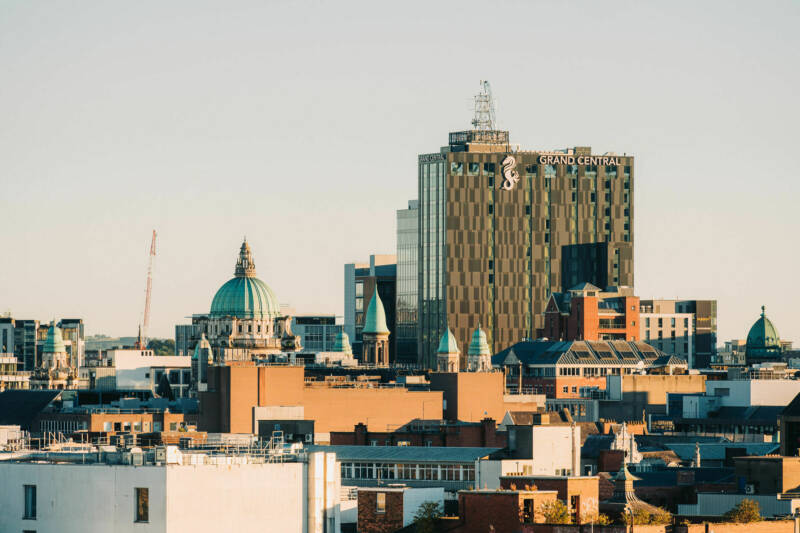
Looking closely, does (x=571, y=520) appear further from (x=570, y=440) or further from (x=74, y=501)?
(x=570, y=440)

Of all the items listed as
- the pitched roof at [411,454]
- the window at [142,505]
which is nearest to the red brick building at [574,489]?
the window at [142,505]

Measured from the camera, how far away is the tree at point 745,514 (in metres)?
112

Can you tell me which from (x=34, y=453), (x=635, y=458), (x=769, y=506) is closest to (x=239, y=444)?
(x=34, y=453)

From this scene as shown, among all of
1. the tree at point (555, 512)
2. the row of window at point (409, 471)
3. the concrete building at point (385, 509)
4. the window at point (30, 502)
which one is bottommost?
the row of window at point (409, 471)

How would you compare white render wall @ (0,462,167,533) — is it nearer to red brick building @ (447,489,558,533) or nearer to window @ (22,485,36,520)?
window @ (22,485,36,520)

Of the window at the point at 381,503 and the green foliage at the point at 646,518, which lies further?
the window at the point at 381,503

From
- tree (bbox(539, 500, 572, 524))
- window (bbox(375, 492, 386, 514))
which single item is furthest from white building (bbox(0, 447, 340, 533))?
window (bbox(375, 492, 386, 514))

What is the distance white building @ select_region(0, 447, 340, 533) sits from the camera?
3733 inches

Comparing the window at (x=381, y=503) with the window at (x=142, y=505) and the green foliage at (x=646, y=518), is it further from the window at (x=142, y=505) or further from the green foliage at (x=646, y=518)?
the window at (x=142, y=505)

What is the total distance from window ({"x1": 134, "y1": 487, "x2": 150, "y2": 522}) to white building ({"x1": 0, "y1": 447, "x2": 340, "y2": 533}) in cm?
4

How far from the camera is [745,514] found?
11319cm

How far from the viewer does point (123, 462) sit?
97438mm

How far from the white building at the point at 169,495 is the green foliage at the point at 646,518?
1326cm

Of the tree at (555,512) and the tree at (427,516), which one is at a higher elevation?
the tree at (555,512)
